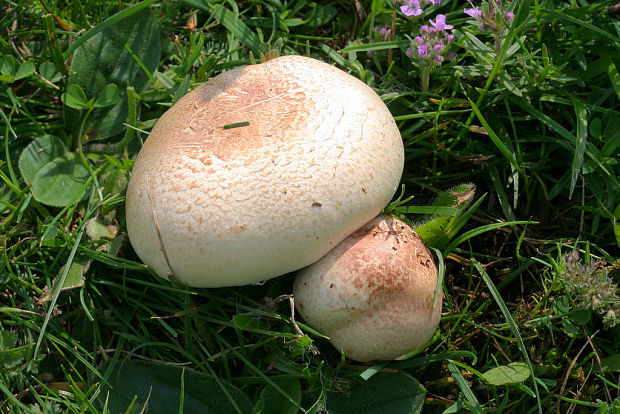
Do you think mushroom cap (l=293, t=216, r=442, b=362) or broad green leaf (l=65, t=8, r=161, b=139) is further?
broad green leaf (l=65, t=8, r=161, b=139)

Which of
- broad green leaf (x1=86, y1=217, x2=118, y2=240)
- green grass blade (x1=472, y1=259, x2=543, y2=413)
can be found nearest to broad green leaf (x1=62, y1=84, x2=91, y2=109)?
broad green leaf (x1=86, y1=217, x2=118, y2=240)

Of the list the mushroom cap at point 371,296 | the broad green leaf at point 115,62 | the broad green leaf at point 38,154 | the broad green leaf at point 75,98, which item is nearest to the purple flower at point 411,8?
the mushroom cap at point 371,296

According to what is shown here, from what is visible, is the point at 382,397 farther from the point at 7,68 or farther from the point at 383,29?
the point at 7,68

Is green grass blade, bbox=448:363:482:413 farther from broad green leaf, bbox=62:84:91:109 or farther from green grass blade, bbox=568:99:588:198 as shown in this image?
broad green leaf, bbox=62:84:91:109

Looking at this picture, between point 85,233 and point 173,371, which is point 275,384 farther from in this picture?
point 85,233

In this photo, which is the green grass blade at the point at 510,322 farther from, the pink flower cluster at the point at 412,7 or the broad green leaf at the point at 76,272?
the broad green leaf at the point at 76,272

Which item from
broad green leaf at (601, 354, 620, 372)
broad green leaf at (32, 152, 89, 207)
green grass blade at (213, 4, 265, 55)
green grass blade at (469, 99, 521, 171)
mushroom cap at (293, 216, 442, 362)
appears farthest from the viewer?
green grass blade at (213, 4, 265, 55)
